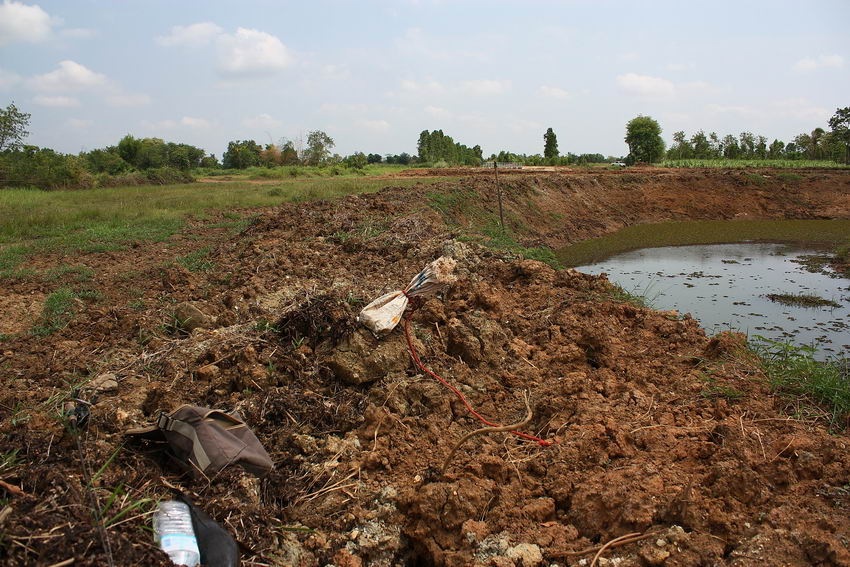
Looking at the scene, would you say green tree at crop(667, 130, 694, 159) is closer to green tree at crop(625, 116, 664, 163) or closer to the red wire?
green tree at crop(625, 116, 664, 163)

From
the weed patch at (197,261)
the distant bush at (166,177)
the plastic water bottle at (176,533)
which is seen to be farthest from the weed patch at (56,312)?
the distant bush at (166,177)

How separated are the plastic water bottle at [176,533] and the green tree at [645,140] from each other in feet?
94.4

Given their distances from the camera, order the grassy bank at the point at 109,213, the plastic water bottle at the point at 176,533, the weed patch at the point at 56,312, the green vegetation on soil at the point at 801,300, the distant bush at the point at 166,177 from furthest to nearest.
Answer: the distant bush at the point at 166,177
the grassy bank at the point at 109,213
the green vegetation on soil at the point at 801,300
the weed patch at the point at 56,312
the plastic water bottle at the point at 176,533

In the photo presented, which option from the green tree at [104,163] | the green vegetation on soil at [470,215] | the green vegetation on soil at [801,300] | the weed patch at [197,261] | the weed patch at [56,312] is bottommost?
the green vegetation on soil at [801,300]

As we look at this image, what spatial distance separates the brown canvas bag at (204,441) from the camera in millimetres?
2416

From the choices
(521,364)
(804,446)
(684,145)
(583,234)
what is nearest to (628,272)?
(583,234)

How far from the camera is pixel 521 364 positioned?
409 cm

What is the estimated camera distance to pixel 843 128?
25562 mm

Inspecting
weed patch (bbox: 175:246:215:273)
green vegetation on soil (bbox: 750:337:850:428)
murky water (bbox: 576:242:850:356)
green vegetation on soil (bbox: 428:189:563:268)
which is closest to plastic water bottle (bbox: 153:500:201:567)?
green vegetation on soil (bbox: 750:337:850:428)

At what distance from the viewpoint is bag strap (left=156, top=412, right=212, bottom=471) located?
94.4 inches

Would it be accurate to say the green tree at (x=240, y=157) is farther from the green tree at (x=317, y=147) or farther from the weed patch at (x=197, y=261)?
the weed patch at (x=197, y=261)

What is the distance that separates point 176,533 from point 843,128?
32.9 metres

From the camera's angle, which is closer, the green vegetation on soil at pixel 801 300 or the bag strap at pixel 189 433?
the bag strap at pixel 189 433

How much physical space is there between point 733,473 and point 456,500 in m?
1.28
